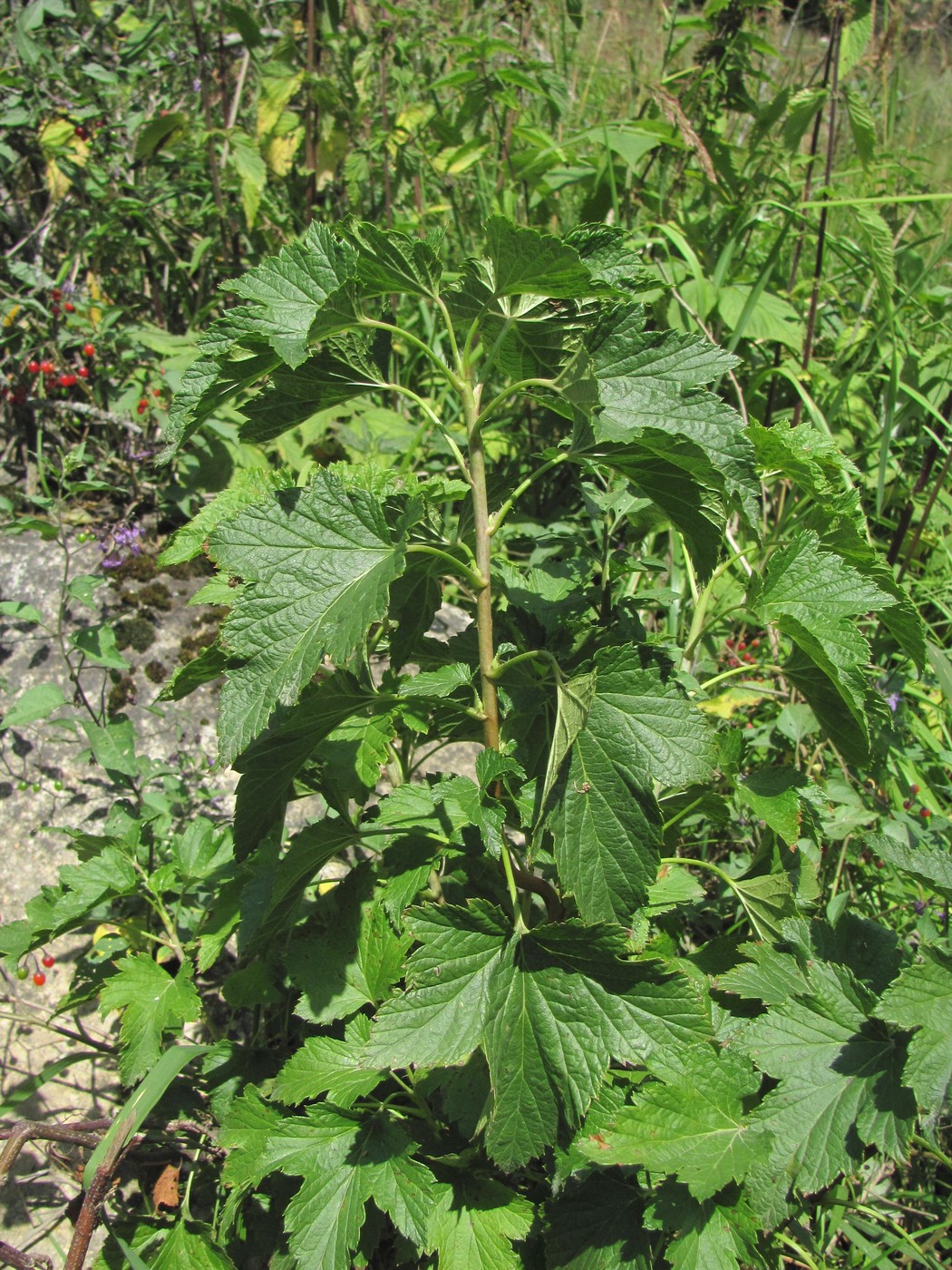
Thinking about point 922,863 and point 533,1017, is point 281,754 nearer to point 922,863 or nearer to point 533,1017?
point 533,1017

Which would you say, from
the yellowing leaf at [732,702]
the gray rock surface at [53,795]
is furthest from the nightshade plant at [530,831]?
the yellowing leaf at [732,702]

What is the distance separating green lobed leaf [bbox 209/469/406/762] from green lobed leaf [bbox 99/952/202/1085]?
74 cm

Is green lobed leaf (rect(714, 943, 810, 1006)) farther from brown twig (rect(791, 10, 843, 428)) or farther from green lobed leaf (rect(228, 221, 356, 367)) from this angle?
brown twig (rect(791, 10, 843, 428))

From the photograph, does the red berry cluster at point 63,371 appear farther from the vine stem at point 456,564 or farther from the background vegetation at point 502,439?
the vine stem at point 456,564

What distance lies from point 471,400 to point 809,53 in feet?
23.4

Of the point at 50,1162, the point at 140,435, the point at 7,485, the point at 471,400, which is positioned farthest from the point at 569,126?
the point at 50,1162

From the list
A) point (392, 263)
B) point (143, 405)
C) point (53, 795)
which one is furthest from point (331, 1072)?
point (143, 405)

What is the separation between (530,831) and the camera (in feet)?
4.25

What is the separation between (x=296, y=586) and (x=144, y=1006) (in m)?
0.88

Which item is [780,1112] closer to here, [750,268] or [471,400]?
[471,400]

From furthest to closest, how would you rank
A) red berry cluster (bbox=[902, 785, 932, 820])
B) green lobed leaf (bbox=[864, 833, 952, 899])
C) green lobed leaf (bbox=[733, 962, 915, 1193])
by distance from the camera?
red berry cluster (bbox=[902, 785, 932, 820]) < green lobed leaf (bbox=[864, 833, 952, 899]) < green lobed leaf (bbox=[733, 962, 915, 1193])

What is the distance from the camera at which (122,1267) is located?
1548mm

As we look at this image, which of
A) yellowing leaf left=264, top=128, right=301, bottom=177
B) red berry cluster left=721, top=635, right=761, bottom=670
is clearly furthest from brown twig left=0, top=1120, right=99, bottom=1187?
yellowing leaf left=264, top=128, right=301, bottom=177

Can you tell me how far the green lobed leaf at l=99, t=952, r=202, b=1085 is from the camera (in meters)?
1.52
